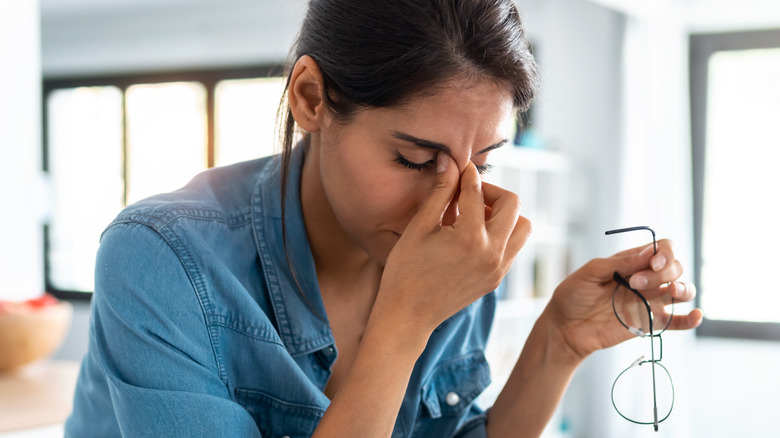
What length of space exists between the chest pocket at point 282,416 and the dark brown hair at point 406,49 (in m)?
0.36

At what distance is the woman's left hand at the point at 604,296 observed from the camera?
99 cm

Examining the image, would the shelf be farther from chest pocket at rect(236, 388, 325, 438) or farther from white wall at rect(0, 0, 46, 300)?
chest pocket at rect(236, 388, 325, 438)

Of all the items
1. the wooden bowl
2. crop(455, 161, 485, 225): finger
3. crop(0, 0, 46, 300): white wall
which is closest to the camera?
crop(455, 161, 485, 225): finger

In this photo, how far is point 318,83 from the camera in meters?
0.93

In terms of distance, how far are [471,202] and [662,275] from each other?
29 cm

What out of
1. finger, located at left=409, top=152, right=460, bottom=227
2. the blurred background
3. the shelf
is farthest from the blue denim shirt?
the blurred background

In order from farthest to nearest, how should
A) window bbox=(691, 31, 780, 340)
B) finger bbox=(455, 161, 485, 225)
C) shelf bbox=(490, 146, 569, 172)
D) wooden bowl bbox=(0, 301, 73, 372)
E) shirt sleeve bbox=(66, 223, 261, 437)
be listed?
1. window bbox=(691, 31, 780, 340)
2. shelf bbox=(490, 146, 569, 172)
3. wooden bowl bbox=(0, 301, 73, 372)
4. finger bbox=(455, 161, 485, 225)
5. shirt sleeve bbox=(66, 223, 261, 437)

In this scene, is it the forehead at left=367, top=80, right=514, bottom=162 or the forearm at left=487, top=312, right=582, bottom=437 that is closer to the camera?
the forehead at left=367, top=80, right=514, bottom=162

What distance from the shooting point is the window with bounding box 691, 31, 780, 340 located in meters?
3.67

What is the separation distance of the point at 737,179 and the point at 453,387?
10.3 ft

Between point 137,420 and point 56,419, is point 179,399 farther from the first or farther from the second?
point 56,419

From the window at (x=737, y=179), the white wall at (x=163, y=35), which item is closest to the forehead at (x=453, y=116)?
the window at (x=737, y=179)

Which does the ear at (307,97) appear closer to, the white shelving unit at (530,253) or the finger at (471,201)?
the finger at (471,201)

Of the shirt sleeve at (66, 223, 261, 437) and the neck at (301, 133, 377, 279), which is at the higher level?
the neck at (301, 133, 377, 279)
